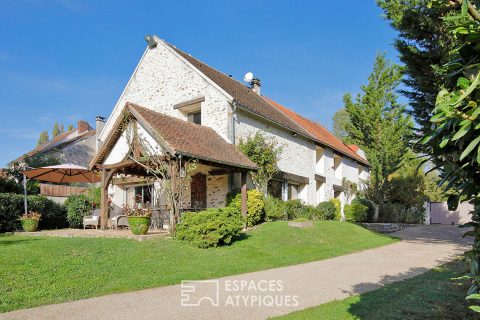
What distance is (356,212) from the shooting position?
24094 mm

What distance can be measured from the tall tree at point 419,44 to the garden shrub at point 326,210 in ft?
39.0

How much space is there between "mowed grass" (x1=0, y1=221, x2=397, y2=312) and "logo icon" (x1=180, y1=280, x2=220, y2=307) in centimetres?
38

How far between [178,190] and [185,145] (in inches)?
63.3

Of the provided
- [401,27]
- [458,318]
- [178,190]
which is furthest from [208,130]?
[458,318]

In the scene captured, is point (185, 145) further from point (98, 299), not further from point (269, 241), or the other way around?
point (98, 299)

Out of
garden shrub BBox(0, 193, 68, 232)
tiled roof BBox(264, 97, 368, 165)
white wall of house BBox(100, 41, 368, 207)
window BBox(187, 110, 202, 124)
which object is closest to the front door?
white wall of house BBox(100, 41, 368, 207)

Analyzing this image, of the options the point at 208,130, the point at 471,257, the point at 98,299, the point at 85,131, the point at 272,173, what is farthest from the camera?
the point at 85,131

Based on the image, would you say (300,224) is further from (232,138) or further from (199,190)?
(199,190)

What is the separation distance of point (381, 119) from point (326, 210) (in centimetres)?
879

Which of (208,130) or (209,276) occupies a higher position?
(208,130)

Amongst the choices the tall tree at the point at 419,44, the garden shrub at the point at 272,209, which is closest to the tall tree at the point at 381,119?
the garden shrub at the point at 272,209

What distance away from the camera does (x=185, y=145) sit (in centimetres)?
1281

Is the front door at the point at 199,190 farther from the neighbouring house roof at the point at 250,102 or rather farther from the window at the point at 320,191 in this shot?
the window at the point at 320,191

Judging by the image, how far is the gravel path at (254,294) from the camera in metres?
5.58
